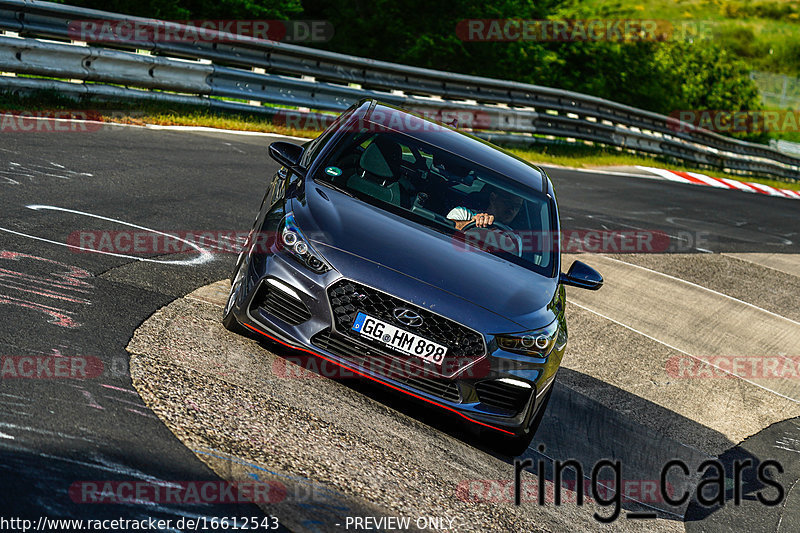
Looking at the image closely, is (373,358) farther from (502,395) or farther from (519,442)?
(519,442)

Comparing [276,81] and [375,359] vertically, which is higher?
[276,81]

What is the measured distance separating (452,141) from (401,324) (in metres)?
2.19

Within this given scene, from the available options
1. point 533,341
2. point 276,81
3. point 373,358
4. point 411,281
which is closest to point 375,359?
point 373,358

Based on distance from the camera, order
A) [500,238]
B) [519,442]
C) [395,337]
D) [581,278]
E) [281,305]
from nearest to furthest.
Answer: [395,337] < [281,305] < [519,442] < [500,238] < [581,278]

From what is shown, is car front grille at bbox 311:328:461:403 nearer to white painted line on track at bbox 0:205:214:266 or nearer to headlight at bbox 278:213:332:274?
headlight at bbox 278:213:332:274

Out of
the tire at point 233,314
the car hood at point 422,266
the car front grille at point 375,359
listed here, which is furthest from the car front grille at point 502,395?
the tire at point 233,314

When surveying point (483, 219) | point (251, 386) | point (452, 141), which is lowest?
point (251, 386)

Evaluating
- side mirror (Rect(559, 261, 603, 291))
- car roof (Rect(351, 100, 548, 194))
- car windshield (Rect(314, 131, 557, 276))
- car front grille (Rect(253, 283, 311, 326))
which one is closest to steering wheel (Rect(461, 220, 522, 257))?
car windshield (Rect(314, 131, 557, 276))

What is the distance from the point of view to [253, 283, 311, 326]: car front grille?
5074 mm

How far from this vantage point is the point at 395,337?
4.96 meters

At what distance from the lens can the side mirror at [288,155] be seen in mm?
6102

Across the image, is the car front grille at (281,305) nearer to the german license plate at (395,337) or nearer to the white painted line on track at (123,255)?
the german license plate at (395,337)

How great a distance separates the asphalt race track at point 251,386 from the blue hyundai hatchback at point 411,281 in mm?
340

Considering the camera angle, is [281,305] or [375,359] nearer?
[375,359]
